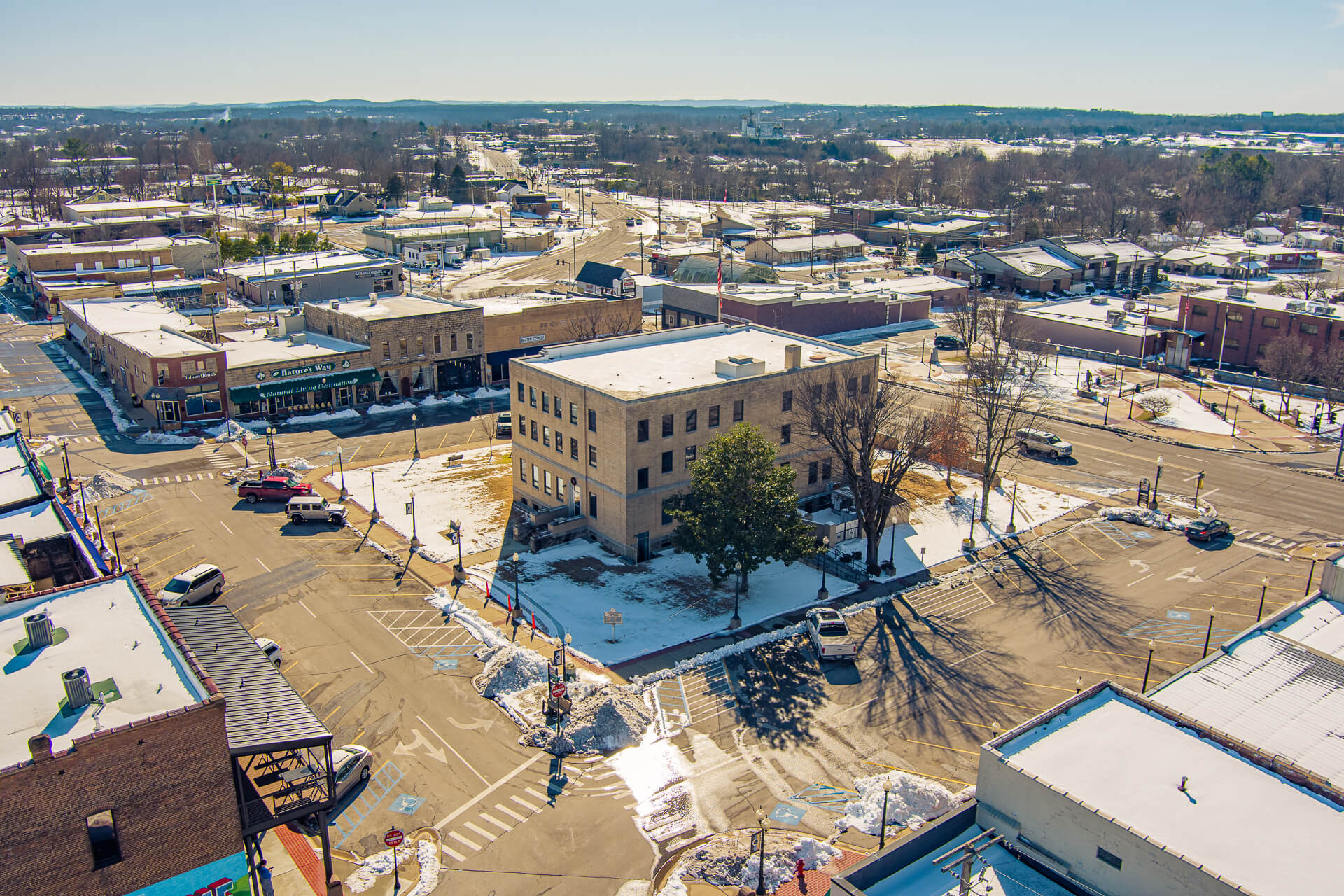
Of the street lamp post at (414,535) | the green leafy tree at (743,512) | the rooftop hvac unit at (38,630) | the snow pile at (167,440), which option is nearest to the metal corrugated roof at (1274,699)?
the green leafy tree at (743,512)

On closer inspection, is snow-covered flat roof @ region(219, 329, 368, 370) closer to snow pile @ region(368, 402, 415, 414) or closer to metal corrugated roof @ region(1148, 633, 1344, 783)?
snow pile @ region(368, 402, 415, 414)

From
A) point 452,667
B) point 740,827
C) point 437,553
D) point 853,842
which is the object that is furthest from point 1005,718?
point 437,553

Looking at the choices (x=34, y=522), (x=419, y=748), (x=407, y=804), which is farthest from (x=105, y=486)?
(x=407, y=804)

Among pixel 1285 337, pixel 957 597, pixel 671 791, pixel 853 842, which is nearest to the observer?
pixel 853 842

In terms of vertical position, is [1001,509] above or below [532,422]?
below

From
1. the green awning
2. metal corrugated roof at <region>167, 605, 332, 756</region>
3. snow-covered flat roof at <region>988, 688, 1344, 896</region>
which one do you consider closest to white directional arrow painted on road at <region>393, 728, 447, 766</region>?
metal corrugated roof at <region>167, 605, 332, 756</region>

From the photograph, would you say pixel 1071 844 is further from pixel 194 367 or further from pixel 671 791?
pixel 194 367
